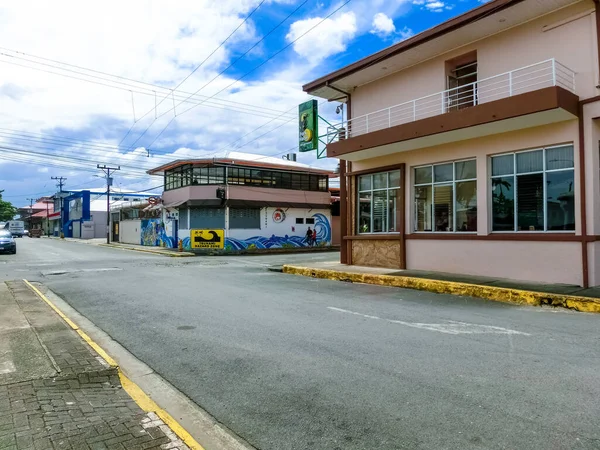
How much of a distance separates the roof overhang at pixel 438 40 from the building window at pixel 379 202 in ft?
12.6

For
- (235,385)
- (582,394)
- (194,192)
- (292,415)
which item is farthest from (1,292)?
(194,192)

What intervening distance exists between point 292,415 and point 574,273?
1006 cm

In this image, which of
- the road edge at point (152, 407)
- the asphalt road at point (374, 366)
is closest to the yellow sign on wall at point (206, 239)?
the asphalt road at point (374, 366)

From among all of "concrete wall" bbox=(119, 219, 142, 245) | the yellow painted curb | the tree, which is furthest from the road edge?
the tree

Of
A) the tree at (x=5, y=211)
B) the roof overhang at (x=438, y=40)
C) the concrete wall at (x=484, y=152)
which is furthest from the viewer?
the tree at (x=5, y=211)

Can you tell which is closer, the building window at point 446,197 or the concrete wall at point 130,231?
the building window at point 446,197

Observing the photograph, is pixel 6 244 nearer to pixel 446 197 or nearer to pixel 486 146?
pixel 446 197

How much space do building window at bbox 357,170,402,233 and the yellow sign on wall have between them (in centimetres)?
1508

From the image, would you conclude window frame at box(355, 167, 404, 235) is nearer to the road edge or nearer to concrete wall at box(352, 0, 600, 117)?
concrete wall at box(352, 0, 600, 117)

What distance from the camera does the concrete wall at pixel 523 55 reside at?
1123cm

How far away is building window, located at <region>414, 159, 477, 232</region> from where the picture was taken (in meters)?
13.9

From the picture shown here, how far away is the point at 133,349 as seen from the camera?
632 cm

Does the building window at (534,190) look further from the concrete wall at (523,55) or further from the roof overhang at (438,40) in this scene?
the roof overhang at (438,40)

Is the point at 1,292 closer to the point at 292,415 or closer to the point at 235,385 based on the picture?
the point at 235,385
